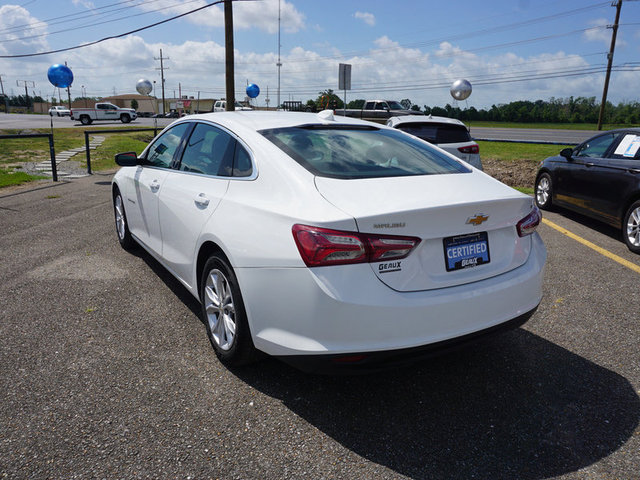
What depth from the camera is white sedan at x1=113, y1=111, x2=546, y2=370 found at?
97.0 inches

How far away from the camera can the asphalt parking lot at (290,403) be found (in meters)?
2.41

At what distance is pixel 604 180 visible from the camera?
23.3ft

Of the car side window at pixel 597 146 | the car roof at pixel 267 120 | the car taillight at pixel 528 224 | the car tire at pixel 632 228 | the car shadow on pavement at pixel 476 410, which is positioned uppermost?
the car roof at pixel 267 120

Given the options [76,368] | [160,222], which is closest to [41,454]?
[76,368]

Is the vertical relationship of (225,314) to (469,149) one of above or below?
below

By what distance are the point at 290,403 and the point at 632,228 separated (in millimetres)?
5612

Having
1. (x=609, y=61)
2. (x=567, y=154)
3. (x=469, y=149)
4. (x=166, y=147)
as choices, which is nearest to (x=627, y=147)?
(x=567, y=154)

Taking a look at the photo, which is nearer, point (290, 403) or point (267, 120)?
point (290, 403)

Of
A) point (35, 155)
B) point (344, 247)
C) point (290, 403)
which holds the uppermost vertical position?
point (344, 247)

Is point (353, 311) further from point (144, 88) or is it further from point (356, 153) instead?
point (144, 88)

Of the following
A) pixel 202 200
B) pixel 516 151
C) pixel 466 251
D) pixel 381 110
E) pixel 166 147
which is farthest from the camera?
pixel 381 110

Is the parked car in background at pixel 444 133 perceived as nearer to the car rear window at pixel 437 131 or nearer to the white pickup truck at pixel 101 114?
the car rear window at pixel 437 131

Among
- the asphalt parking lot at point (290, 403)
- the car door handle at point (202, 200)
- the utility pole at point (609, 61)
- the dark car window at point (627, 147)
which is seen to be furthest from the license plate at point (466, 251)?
the utility pole at point (609, 61)

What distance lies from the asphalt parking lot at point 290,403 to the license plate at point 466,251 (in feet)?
2.28
